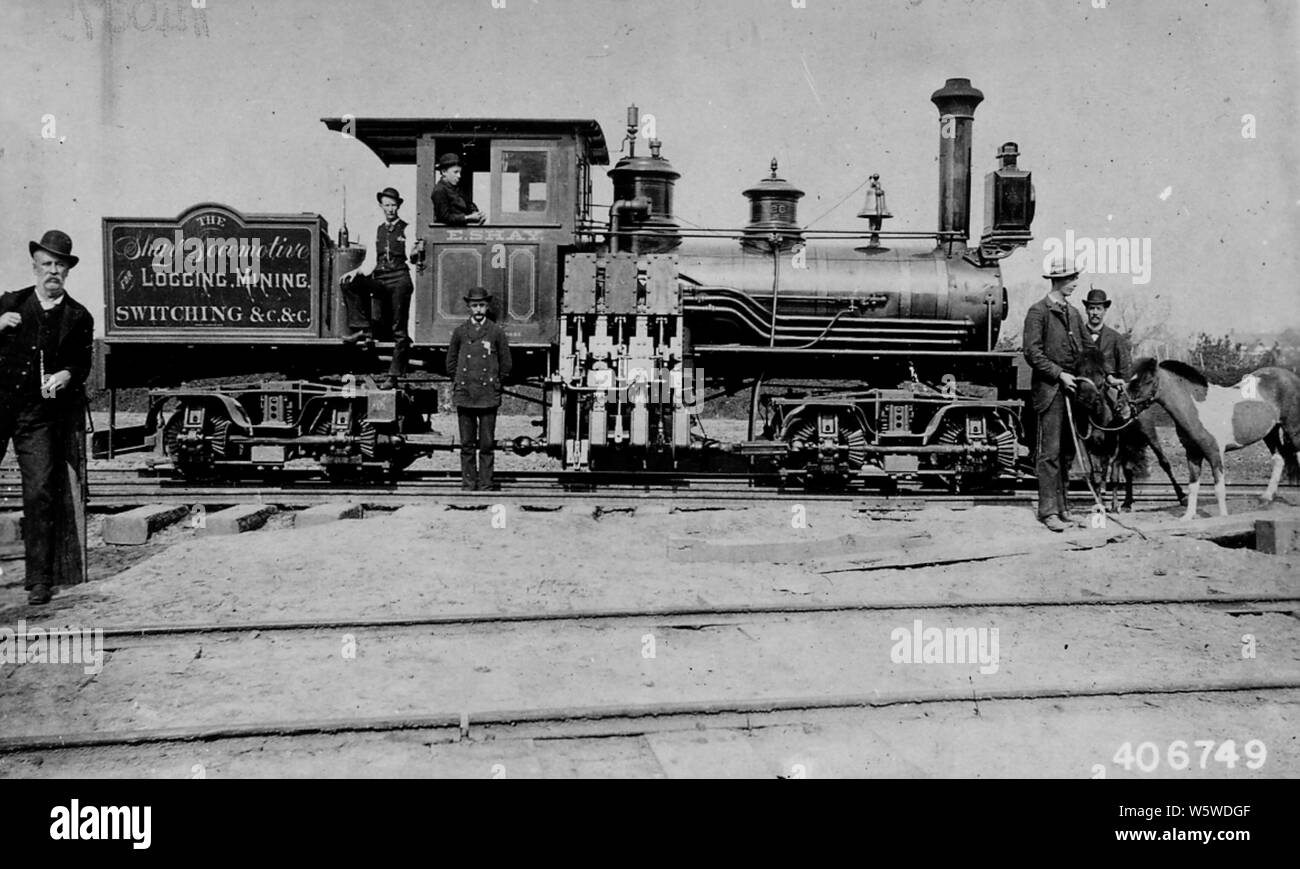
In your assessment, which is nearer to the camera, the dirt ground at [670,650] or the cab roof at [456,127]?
the dirt ground at [670,650]

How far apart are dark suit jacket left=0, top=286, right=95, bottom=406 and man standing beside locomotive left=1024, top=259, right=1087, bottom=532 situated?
6940 mm

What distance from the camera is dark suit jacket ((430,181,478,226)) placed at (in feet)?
31.7

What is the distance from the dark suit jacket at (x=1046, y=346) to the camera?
27.1 feet

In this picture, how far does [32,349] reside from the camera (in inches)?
223

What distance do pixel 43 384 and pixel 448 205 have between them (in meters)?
4.70

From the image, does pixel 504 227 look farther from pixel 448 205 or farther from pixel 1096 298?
pixel 1096 298

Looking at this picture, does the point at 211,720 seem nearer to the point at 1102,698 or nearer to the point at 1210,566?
the point at 1102,698

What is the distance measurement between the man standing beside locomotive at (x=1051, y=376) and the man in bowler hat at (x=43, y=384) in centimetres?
697

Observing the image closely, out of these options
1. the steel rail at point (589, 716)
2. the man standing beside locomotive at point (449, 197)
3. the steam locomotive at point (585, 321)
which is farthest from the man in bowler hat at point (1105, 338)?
the man standing beside locomotive at point (449, 197)

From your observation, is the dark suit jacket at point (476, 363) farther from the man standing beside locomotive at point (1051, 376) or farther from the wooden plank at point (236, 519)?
the man standing beside locomotive at point (1051, 376)

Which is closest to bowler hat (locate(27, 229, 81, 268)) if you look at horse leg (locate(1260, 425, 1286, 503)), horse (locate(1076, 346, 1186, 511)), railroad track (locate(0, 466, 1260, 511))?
railroad track (locate(0, 466, 1260, 511))

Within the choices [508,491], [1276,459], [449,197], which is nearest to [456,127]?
[449,197]

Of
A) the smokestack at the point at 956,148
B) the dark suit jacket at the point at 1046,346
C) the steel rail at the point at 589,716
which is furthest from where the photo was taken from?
the smokestack at the point at 956,148
